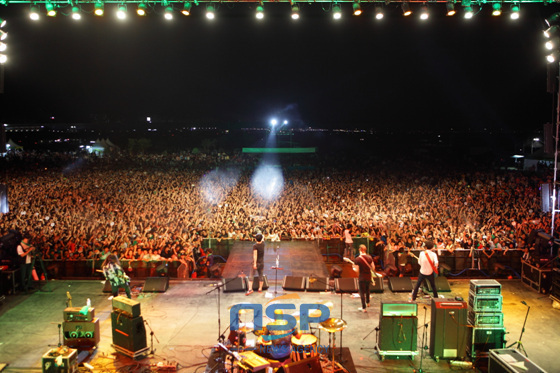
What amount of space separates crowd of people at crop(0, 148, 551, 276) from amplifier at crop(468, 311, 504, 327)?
404 cm

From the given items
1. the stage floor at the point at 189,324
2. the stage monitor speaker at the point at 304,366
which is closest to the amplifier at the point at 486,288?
the stage floor at the point at 189,324

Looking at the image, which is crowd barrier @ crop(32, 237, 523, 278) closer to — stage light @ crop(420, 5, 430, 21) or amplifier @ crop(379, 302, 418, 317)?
amplifier @ crop(379, 302, 418, 317)

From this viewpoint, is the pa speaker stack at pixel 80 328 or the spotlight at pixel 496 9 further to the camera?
the spotlight at pixel 496 9

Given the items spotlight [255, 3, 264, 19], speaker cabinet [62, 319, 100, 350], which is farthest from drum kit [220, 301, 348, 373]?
spotlight [255, 3, 264, 19]

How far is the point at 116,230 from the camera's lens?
1203 cm

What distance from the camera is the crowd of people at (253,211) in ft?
34.2

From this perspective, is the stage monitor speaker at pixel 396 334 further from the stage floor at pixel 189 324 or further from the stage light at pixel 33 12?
the stage light at pixel 33 12

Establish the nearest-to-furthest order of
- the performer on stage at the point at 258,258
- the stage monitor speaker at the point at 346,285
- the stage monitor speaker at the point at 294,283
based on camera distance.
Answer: the performer on stage at the point at 258,258
the stage monitor speaker at the point at 346,285
the stage monitor speaker at the point at 294,283

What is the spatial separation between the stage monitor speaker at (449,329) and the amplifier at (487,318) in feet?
0.45

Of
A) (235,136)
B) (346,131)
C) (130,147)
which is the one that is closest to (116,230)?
(130,147)

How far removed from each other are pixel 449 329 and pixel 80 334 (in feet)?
17.7

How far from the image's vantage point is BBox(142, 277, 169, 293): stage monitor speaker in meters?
8.35

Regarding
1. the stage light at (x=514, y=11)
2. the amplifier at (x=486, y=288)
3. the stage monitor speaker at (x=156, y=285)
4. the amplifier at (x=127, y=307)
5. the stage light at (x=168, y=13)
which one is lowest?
the stage monitor speaker at (x=156, y=285)

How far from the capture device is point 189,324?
22.3 feet
